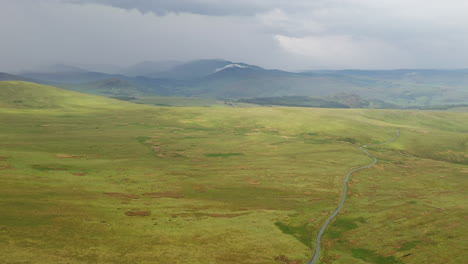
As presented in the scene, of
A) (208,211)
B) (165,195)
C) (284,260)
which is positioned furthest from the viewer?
(165,195)

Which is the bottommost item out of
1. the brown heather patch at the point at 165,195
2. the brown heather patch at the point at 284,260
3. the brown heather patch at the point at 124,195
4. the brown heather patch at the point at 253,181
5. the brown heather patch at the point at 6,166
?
the brown heather patch at the point at 284,260

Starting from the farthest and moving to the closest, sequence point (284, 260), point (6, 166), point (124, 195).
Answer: point (6, 166) < point (124, 195) < point (284, 260)

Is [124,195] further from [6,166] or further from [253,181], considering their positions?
[253,181]

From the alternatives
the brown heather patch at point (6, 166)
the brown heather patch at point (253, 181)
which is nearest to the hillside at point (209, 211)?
the brown heather patch at point (253, 181)

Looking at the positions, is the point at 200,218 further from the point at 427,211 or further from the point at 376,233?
the point at 427,211

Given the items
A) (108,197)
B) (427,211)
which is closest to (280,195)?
(427,211)

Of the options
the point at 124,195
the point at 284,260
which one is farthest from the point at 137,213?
the point at 284,260

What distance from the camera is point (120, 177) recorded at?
127 m

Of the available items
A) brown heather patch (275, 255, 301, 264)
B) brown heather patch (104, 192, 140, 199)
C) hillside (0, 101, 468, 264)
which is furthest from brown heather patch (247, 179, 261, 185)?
brown heather patch (275, 255, 301, 264)

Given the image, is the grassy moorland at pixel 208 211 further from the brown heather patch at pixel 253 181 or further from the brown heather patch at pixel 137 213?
the brown heather patch at pixel 253 181

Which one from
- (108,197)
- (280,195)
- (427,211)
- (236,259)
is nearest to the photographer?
(236,259)

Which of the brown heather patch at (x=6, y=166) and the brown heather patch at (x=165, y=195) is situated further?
the brown heather patch at (x=6, y=166)

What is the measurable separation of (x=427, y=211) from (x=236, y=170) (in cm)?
7486

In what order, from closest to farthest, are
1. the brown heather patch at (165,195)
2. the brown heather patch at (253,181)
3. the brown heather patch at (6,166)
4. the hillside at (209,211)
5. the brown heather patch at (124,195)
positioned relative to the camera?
the hillside at (209,211)
the brown heather patch at (124,195)
the brown heather patch at (165,195)
the brown heather patch at (6,166)
the brown heather patch at (253,181)
